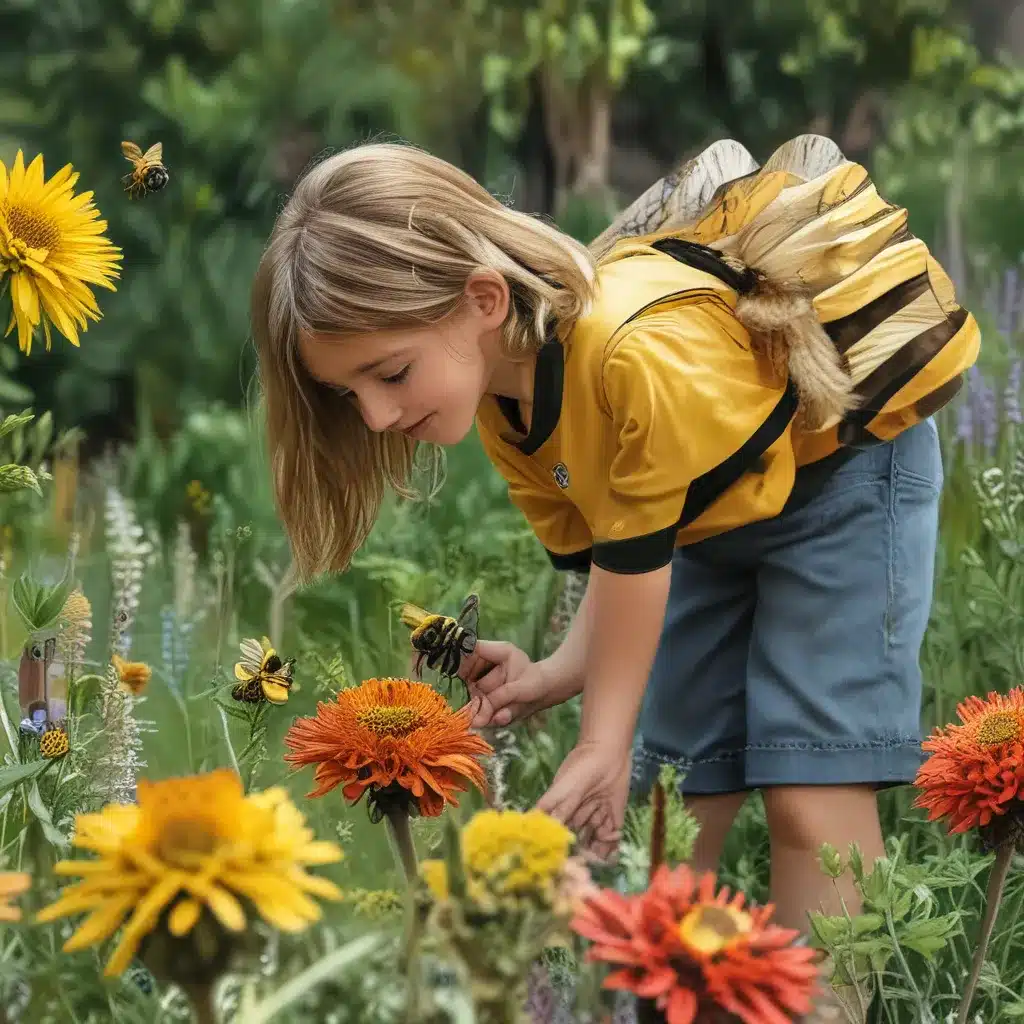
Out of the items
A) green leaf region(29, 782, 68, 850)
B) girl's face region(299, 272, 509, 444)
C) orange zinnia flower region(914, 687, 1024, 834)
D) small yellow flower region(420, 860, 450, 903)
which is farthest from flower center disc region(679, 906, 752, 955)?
girl's face region(299, 272, 509, 444)

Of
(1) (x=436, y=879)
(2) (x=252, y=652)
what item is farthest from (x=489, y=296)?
(1) (x=436, y=879)

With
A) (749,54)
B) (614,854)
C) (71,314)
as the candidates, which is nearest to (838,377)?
(614,854)

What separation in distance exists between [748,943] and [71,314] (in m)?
0.99

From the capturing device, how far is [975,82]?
468 cm

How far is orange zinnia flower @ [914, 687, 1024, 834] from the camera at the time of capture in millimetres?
1215

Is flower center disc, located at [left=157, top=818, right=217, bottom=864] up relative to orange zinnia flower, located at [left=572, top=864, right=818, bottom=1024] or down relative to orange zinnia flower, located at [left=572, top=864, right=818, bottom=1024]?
up

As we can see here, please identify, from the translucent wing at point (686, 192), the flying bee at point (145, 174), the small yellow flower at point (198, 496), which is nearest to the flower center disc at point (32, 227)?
the flying bee at point (145, 174)

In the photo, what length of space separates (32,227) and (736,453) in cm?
71

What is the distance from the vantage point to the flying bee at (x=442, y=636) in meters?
1.51

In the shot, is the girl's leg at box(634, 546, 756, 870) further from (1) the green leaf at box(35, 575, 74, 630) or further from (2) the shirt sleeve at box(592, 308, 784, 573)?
(1) the green leaf at box(35, 575, 74, 630)

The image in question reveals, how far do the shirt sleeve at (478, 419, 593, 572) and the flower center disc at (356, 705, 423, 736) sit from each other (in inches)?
20.2

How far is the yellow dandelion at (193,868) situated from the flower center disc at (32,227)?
2.64 ft

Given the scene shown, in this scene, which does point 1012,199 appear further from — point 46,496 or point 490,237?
point 490,237

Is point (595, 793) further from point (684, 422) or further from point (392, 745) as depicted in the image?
point (684, 422)
